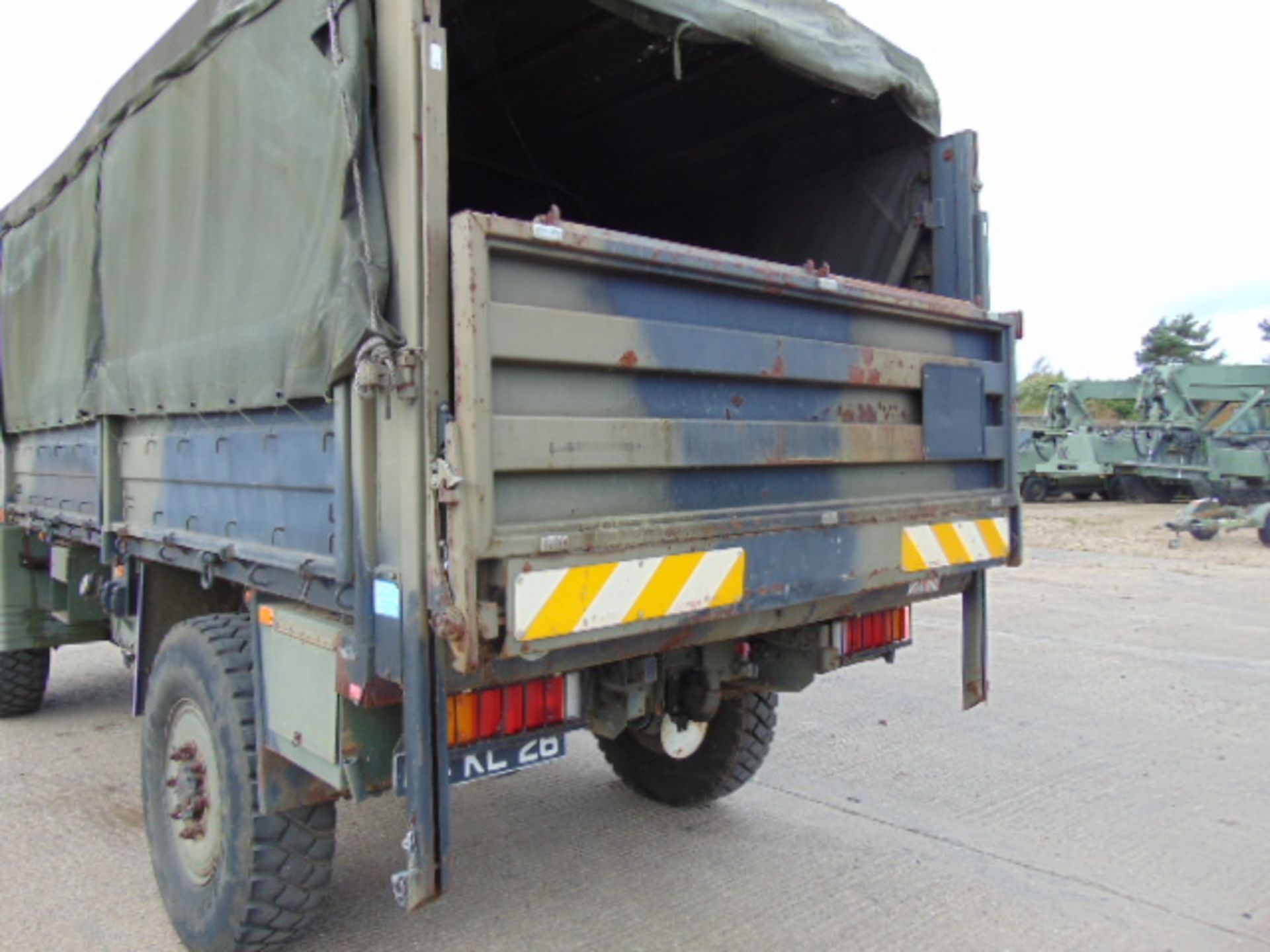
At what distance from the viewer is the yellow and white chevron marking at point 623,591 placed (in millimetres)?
2240

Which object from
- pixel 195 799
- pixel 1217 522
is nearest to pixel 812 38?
pixel 195 799

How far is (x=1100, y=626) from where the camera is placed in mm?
8164

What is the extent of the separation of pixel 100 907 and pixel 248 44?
289 cm

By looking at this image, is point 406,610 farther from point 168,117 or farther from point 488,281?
point 168,117

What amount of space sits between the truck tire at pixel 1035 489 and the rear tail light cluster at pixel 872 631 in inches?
799

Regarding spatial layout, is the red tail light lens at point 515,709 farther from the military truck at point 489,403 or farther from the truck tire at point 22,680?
the truck tire at point 22,680

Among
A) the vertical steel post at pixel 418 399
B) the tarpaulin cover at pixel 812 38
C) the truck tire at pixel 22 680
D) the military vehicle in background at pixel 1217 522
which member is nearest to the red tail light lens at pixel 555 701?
the vertical steel post at pixel 418 399

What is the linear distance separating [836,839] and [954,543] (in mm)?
1375

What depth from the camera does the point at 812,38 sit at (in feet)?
10.2

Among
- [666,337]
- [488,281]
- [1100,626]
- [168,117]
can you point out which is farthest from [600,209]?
[1100,626]

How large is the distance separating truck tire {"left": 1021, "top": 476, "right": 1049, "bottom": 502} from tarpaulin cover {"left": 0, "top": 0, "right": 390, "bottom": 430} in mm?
21515

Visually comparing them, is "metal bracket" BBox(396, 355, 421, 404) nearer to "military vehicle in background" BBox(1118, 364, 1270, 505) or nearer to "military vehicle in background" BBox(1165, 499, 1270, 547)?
"military vehicle in background" BBox(1165, 499, 1270, 547)

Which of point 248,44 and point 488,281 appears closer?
point 488,281

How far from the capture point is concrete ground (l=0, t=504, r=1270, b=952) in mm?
3254
